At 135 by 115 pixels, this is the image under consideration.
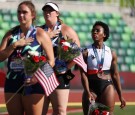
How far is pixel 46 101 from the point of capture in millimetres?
7176

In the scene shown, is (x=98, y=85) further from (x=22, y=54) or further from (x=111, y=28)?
(x=111, y=28)

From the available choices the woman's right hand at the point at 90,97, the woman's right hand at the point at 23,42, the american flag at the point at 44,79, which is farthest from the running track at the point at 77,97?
the woman's right hand at the point at 23,42

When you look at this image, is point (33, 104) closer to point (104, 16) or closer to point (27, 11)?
point (27, 11)

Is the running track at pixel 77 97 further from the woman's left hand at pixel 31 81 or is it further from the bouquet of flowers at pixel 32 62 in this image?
the bouquet of flowers at pixel 32 62

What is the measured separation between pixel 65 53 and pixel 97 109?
988mm

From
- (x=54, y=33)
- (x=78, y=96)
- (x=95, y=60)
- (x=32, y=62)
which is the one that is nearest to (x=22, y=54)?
(x=32, y=62)

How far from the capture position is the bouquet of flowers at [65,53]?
23.6 feet

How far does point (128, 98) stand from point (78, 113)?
4.98m

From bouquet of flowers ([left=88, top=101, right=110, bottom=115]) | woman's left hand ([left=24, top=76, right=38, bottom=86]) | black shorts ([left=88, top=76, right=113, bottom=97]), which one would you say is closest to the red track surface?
black shorts ([left=88, top=76, right=113, bottom=97])

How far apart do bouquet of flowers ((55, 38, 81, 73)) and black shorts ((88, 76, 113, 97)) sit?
83 cm

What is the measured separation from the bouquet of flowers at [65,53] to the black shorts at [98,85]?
2.72 feet

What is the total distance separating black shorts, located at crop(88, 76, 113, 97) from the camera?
8094 millimetres

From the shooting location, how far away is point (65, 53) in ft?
23.6

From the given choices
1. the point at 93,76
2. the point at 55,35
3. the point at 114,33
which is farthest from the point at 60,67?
the point at 114,33
